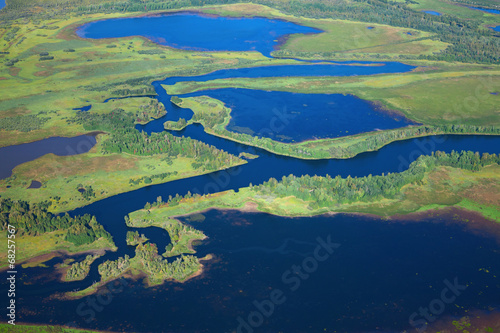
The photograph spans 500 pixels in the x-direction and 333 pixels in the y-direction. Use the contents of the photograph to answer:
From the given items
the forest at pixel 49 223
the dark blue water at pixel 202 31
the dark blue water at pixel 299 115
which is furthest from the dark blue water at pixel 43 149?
the dark blue water at pixel 202 31

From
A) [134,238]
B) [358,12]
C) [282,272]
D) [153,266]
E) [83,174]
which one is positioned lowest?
[282,272]

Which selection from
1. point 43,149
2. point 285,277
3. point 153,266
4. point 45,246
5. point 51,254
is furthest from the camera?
point 43,149

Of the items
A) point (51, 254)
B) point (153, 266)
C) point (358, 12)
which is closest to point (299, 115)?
point (153, 266)

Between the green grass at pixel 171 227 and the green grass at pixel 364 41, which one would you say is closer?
the green grass at pixel 171 227

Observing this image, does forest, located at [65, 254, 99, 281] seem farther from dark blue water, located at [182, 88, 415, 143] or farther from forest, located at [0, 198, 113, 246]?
dark blue water, located at [182, 88, 415, 143]

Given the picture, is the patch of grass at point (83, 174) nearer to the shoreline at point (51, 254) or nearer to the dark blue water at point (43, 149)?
the dark blue water at point (43, 149)

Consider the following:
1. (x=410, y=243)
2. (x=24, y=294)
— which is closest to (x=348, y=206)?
(x=410, y=243)

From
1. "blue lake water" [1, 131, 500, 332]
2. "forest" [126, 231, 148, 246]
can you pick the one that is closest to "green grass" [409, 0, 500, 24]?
"blue lake water" [1, 131, 500, 332]

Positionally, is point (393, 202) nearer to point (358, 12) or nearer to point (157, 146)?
point (157, 146)
